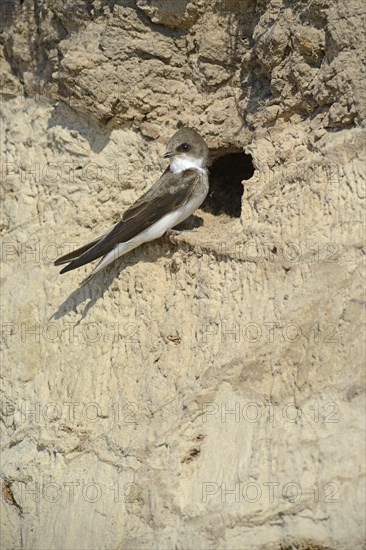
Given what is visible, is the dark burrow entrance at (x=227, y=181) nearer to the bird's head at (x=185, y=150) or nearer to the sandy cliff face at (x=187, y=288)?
the sandy cliff face at (x=187, y=288)

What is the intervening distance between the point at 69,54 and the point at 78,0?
0.23 m

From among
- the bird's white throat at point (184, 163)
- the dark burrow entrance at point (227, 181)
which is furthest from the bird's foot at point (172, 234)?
the dark burrow entrance at point (227, 181)

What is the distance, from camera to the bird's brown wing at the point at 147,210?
3.60 metres

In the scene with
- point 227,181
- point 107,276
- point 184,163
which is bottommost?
point 107,276

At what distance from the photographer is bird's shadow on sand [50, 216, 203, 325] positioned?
3.68 metres

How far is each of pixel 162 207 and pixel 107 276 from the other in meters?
0.33

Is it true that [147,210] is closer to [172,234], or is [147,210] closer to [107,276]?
[172,234]

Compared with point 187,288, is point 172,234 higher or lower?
higher

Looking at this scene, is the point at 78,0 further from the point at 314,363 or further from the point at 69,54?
the point at 314,363

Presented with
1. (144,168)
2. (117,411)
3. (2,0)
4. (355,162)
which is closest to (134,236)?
(144,168)

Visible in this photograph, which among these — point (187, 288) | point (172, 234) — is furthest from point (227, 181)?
point (187, 288)

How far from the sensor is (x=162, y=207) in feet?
12.2

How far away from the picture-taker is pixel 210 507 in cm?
300

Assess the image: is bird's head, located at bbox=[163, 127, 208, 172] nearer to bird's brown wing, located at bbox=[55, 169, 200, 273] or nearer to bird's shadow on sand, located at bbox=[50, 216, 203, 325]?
bird's brown wing, located at bbox=[55, 169, 200, 273]
